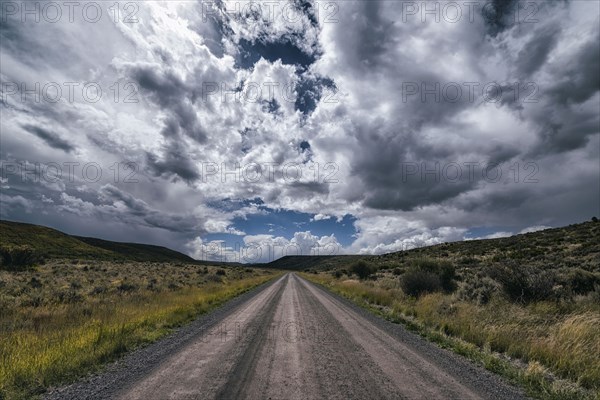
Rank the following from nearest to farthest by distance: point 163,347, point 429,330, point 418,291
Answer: point 163,347
point 429,330
point 418,291

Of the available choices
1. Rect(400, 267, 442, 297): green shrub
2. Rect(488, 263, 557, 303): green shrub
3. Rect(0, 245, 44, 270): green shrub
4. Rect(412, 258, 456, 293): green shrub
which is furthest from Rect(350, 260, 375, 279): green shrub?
Rect(0, 245, 44, 270): green shrub

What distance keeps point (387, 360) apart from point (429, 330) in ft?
15.9

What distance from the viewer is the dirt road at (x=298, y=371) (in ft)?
17.6

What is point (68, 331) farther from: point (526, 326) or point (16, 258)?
point (16, 258)

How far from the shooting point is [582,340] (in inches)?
310

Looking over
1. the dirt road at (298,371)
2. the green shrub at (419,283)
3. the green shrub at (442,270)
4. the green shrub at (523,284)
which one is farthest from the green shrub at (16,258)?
the green shrub at (523,284)

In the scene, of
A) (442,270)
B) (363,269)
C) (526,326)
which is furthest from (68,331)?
(363,269)

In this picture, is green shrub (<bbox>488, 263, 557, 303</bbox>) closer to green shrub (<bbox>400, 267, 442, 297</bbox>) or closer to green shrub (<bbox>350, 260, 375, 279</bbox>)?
green shrub (<bbox>400, 267, 442, 297</bbox>)

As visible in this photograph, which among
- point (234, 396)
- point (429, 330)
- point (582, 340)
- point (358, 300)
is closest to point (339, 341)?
point (429, 330)

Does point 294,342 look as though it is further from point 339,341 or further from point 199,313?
point 199,313

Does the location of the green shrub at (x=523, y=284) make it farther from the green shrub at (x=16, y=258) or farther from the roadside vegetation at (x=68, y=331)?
the green shrub at (x=16, y=258)

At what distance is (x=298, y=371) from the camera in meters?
6.43

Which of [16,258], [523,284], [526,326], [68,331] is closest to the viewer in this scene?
[68,331]

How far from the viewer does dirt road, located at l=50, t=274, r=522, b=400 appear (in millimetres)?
5363
